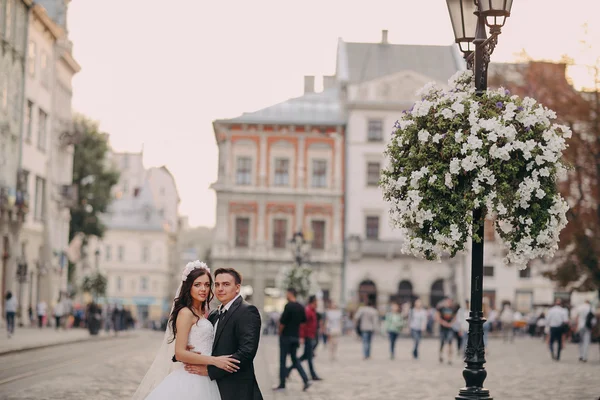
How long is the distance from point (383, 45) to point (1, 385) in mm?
60627

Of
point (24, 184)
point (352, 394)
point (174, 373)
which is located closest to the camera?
point (174, 373)

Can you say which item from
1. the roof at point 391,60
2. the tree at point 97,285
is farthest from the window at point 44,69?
the roof at point 391,60

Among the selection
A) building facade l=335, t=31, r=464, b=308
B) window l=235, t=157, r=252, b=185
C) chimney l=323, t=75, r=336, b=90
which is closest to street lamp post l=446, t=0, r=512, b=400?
building facade l=335, t=31, r=464, b=308

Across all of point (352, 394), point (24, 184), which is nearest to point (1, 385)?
point (352, 394)

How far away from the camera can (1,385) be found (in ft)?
58.2

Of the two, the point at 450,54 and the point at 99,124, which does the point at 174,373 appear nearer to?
the point at 99,124

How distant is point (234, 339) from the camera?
8.01 meters

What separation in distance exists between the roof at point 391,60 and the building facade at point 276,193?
4827mm

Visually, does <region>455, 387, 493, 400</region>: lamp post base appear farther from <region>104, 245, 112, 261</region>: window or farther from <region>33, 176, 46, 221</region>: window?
<region>104, 245, 112, 261</region>: window

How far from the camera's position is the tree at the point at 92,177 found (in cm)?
6850

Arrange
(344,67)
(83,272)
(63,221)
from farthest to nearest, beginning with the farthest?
(83,272) → (344,67) → (63,221)

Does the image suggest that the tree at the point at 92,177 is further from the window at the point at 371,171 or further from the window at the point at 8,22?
the window at the point at 8,22

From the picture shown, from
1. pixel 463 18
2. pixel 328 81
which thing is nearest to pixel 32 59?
pixel 328 81

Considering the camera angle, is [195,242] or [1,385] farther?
[195,242]
